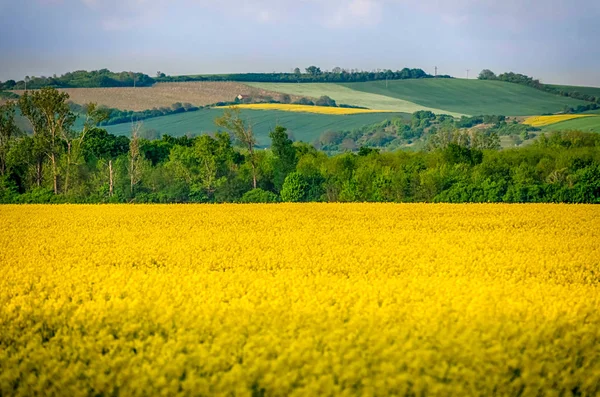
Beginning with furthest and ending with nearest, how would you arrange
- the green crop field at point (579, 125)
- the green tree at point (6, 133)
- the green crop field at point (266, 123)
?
the green crop field at point (266, 123), the green crop field at point (579, 125), the green tree at point (6, 133)

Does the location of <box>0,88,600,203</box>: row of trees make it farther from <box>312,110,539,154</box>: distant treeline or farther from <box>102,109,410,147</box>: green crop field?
<box>312,110,539,154</box>: distant treeline

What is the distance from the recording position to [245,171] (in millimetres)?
61000

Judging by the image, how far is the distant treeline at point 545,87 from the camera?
403ft

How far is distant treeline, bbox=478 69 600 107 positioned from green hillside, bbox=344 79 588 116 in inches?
64.7

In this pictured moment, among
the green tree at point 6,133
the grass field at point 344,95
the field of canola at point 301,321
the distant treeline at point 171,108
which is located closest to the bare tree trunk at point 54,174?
the green tree at point 6,133

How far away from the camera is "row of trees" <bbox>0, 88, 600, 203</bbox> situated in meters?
50.0

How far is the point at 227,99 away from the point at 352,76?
29521mm

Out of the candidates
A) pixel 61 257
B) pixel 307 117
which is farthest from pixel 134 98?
pixel 61 257

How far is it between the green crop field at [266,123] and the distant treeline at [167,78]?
11191mm

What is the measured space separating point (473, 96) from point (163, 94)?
1908 inches

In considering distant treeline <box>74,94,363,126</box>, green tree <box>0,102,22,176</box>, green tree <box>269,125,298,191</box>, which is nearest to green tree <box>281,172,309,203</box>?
green tree <box>269,125,298,191</box>

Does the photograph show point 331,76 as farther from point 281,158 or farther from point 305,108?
point 281,158

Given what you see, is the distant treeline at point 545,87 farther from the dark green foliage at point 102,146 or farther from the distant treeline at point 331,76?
the dark green foliage at point 102,146

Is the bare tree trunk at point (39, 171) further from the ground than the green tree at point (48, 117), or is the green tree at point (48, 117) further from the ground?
the green tree at point (48, 117)
